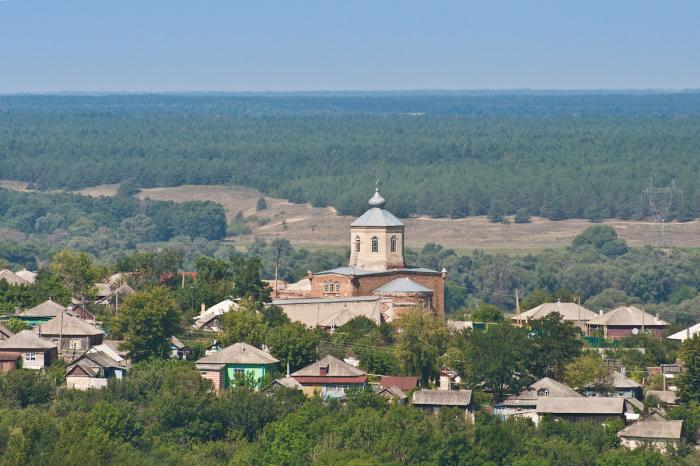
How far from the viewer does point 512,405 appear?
66.0 m

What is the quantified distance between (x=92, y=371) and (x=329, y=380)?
6497 millimetres

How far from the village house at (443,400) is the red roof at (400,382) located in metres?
1.77

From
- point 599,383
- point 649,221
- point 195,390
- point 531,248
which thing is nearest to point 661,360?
point 599,383

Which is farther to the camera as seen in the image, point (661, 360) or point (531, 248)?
point (531, 248)

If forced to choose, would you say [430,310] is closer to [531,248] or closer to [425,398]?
[425,398]

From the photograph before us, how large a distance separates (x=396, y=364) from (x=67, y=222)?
101137mm

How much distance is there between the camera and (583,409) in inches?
2554

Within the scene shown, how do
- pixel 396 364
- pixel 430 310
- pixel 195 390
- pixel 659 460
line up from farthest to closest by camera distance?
pixel 430 310 < pixel 396 364 < pixel 195 390 < pixel 659 460

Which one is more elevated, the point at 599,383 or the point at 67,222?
the point at 599,383

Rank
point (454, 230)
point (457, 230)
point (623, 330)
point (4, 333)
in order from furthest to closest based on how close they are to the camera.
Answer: point (457, 230) → point (454, 230) → point (623, 330) → point (4, 333)

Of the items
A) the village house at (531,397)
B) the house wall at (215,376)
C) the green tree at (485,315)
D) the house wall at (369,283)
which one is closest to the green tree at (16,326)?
the house wall at (215,376)

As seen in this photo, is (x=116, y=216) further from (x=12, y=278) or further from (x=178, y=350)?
(x=178, y=350)

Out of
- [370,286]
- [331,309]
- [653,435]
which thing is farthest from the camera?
[370,286]

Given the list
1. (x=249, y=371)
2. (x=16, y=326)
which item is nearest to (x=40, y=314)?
(x=16, y=326)
